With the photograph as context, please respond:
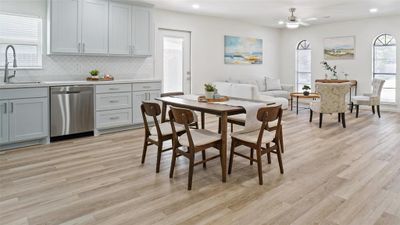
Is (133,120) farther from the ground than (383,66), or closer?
closer

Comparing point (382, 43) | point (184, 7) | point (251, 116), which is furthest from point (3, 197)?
point (382, 43)

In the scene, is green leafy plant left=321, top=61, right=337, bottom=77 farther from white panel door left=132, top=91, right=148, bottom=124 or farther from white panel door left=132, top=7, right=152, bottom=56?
white panel door left=132, top=91, right=148, bottom=124

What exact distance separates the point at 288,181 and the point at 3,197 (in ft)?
9.09

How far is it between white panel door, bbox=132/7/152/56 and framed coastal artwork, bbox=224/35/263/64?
9.45ft

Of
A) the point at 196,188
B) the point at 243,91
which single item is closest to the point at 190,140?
the point at 196,188

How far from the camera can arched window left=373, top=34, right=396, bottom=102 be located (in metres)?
8.27

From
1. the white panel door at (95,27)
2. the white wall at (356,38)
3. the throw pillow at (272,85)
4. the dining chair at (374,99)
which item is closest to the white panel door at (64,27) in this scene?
the white panel door at (95,27)

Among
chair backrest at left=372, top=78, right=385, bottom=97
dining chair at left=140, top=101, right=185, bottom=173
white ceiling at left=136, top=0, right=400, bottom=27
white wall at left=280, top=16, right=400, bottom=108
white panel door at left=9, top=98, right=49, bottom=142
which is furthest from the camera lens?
white wall at left=280, top=16, right=400, bottom=108

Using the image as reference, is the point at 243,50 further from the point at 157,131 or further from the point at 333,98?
the point at 157,131

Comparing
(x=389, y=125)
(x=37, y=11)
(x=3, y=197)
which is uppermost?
(x=37, y=11)

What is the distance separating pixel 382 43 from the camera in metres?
8.41

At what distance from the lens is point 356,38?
8742 mm

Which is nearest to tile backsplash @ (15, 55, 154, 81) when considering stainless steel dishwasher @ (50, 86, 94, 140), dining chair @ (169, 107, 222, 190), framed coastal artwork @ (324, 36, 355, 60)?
stainless steel dishwasher @ (50, 86, 94, 140)

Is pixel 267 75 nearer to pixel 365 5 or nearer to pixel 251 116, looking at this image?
pixel 365 5
